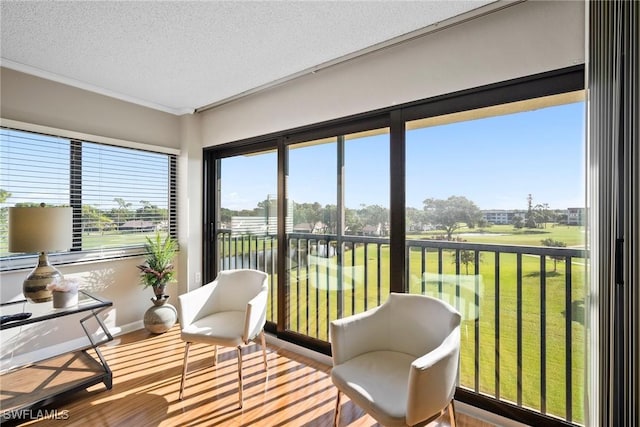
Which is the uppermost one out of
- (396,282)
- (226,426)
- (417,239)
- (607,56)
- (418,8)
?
(418,8)

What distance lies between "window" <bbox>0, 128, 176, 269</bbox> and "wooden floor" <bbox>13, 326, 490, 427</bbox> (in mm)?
1140

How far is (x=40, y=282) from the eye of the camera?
2.12 m

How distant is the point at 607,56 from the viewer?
1.20 metres

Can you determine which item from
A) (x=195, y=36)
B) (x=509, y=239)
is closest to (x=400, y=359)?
(x=509, y=239)

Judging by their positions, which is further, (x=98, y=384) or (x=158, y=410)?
(x=98, y=384)

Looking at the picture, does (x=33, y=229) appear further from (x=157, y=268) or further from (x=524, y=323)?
(x=524, y=323)

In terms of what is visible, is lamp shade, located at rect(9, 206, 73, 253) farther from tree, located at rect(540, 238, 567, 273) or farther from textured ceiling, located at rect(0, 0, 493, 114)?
tree, located at rect(540, 238, 567, 273)

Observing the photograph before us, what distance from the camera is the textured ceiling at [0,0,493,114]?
1743 millimetres

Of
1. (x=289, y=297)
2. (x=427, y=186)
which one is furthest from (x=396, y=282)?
(x=289, y=297)

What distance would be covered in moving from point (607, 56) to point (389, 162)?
127 centimetres

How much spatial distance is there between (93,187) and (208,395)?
2.24 m

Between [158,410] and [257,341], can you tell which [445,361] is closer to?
[158,410]

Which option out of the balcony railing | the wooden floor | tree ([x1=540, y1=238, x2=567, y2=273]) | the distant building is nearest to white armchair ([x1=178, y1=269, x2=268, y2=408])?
the wooden floor

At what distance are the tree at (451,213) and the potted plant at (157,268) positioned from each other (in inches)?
103
